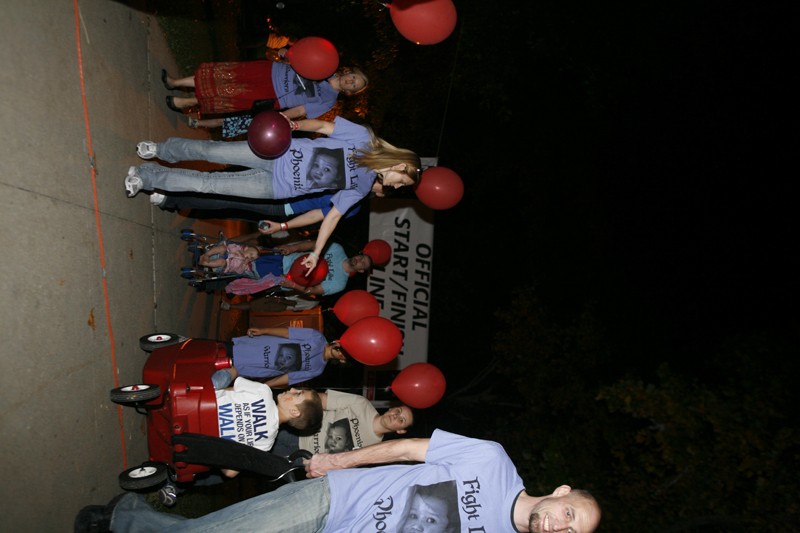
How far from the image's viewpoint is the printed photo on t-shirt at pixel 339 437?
504 centimetres

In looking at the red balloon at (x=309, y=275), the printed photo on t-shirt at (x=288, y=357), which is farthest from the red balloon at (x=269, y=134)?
the printed photo on t-shirt at (x=288, y=357)

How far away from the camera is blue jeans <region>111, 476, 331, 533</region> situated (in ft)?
9.50

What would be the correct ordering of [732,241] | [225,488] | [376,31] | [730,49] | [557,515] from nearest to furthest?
1. [557,515]
2. [225,488]
3. [730,49]
4. [732,241]
5. [376,31]

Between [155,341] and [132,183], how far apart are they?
1.34 meters

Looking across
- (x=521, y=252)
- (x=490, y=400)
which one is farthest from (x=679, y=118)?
(x=490, y=400)

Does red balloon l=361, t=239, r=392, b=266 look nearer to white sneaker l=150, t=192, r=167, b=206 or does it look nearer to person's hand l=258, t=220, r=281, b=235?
person's hand l=258, t=220, r=281, b=235

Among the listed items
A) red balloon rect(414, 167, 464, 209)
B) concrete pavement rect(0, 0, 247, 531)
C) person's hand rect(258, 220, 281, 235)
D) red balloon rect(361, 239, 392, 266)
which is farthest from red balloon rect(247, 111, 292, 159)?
red balloon rect(361, 239, 392, 266)

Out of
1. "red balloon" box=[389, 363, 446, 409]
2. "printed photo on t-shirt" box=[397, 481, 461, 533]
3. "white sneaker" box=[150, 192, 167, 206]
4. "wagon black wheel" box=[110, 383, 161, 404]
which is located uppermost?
"white sneaker" box=[150, 192, 167, 206]

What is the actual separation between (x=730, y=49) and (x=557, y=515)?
32.1 feet

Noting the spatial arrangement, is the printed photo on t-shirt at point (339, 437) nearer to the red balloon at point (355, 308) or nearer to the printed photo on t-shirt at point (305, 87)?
the red balloon at point (355, 308)

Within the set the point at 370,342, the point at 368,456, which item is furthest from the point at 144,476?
the point at 370,342

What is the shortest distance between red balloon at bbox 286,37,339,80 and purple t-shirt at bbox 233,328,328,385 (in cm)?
257

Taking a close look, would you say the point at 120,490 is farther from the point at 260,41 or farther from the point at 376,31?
the point at 376,31

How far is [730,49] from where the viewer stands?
371 inches
